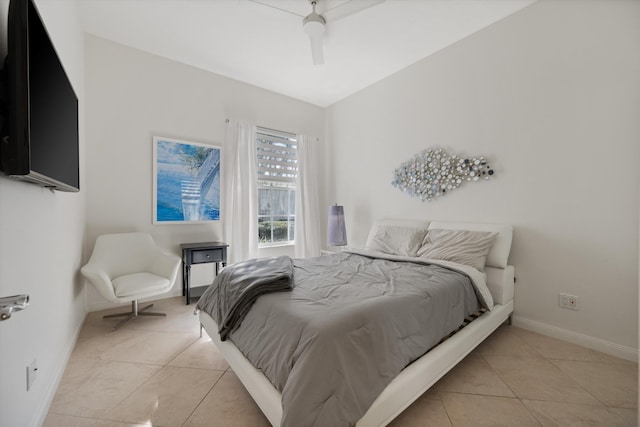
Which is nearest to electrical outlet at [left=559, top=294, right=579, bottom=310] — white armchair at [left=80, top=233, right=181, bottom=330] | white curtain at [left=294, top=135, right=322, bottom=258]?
white curtain at [left=294, top=135, right=322, bottom=258]

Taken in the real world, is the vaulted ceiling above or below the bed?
above

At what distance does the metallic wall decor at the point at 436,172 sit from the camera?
9.08ft

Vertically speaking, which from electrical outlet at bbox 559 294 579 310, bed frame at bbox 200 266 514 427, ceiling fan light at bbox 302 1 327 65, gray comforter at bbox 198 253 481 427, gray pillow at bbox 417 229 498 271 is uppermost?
ceiling fan light at bbox 302 1 327 65

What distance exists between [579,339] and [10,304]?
3348 millimetres

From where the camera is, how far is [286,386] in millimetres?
1113

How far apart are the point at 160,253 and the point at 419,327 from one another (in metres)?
2.63

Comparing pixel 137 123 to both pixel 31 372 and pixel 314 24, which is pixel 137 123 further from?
pixel 31 372

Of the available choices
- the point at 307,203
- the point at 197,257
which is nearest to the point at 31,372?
the point at 197,257

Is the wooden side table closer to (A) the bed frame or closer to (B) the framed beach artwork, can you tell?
(B) the framed beach artwork

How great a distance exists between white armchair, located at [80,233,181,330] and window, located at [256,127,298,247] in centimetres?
146

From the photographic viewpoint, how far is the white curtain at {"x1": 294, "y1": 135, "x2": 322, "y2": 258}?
170 inches

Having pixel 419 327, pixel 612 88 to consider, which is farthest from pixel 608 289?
pixel 419 327

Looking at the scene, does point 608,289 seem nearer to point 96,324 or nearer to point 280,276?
point 280,276

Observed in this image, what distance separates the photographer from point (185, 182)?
132 inches
